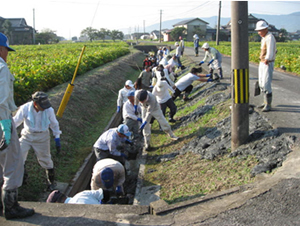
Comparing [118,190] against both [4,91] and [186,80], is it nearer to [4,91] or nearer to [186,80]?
[4,91]

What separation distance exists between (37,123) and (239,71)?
4.10 metres

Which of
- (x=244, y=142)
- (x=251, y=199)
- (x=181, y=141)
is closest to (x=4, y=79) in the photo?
(x=251, y=199)

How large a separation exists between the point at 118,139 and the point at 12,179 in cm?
335

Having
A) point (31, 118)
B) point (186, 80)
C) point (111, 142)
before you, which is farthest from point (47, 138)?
point (186, 80)

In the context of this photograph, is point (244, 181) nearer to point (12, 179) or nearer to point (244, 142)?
point (244, 142)

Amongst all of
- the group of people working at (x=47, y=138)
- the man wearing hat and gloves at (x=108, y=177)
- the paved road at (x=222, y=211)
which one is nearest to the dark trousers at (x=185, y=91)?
the group of people working at (x=47, y=138)

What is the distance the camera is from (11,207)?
3.80 m

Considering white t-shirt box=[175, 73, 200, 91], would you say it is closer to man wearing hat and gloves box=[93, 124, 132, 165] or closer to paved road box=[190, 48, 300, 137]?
paved road box=[190, 48, 300, 137]

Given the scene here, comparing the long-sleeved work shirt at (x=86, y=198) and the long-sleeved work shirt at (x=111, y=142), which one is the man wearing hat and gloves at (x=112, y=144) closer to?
the long-sleeved work shirt at (x=111, y=142)

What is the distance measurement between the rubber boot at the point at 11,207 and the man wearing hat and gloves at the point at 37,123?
6.64ft

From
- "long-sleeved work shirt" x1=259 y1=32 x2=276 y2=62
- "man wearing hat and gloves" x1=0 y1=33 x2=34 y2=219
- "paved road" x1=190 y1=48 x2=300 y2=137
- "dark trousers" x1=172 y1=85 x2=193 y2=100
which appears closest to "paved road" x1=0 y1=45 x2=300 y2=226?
"man wearing hat and gloves" x1=0 y1=33 x2=34 y2=219

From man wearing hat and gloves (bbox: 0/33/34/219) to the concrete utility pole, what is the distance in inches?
156

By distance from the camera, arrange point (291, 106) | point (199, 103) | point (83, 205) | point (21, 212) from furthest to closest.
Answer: point (199, 103) → point (291, 106) → point (83, 205) → point (21, 212)

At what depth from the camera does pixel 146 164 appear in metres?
8.01
